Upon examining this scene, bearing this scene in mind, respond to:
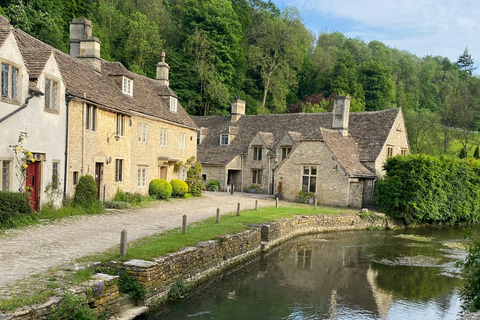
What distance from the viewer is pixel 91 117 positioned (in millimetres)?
21984

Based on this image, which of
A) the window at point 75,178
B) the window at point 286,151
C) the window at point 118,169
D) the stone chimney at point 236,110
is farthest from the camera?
the stone chimney at point 236,110

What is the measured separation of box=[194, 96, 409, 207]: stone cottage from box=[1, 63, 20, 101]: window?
22993 mm

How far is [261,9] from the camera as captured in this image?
78562 mm

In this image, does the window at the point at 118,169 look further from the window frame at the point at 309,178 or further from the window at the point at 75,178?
the window frame at the point at 309,178

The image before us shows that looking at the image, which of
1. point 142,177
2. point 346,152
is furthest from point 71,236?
point 346,152

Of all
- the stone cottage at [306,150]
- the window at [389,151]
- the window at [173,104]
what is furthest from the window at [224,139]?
the window at [389,151]

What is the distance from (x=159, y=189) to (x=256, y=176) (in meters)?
14.7

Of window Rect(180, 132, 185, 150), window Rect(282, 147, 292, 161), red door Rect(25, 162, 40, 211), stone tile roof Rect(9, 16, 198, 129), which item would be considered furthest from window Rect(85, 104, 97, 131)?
window Rect(282, 147, 292, 161)

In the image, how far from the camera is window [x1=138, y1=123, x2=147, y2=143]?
91.1ft

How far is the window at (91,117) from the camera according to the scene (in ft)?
70.8

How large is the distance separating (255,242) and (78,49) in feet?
57.8

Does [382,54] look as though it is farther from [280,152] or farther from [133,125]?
[133,125]

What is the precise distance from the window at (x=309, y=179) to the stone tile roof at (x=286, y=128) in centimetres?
488

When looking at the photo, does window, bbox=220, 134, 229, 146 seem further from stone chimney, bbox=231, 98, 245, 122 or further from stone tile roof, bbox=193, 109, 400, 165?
stone chimney, bbox=231, 98, 245, 122
